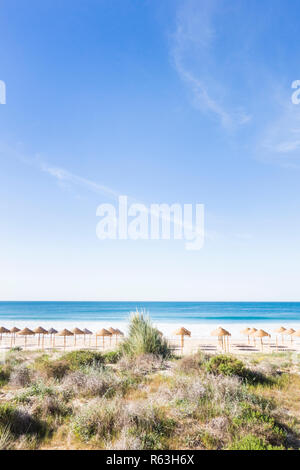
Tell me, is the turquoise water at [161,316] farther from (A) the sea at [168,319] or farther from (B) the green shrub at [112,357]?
(B) the green shrub at [112,357]

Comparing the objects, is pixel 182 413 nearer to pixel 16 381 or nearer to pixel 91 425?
pixel 91 425

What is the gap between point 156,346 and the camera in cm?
1128

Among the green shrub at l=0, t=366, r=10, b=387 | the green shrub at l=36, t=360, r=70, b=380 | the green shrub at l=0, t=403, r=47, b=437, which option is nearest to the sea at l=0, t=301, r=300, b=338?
the green shrub at l=0, t=366, r=10, b=387

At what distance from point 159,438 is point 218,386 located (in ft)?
7.95

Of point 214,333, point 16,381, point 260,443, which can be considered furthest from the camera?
point 214,333

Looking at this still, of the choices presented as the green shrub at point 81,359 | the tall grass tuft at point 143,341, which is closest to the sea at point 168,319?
the tall grass tuft at point 143,341

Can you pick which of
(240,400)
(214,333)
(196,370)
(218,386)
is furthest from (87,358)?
(214,333)

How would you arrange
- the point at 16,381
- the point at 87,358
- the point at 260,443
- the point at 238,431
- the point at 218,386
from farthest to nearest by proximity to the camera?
the point at 87,358
the point at 16,381
the point at 218,386
the point at 238,431
the point at 260,443

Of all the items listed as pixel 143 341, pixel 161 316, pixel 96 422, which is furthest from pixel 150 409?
pixel 161 316

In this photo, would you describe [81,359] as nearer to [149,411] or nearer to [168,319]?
[149,411]

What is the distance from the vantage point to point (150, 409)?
17.6 feet

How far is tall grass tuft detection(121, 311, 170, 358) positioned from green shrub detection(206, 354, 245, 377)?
2.68 meters

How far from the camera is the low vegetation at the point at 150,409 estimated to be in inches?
185

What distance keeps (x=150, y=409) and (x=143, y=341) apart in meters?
5.76
